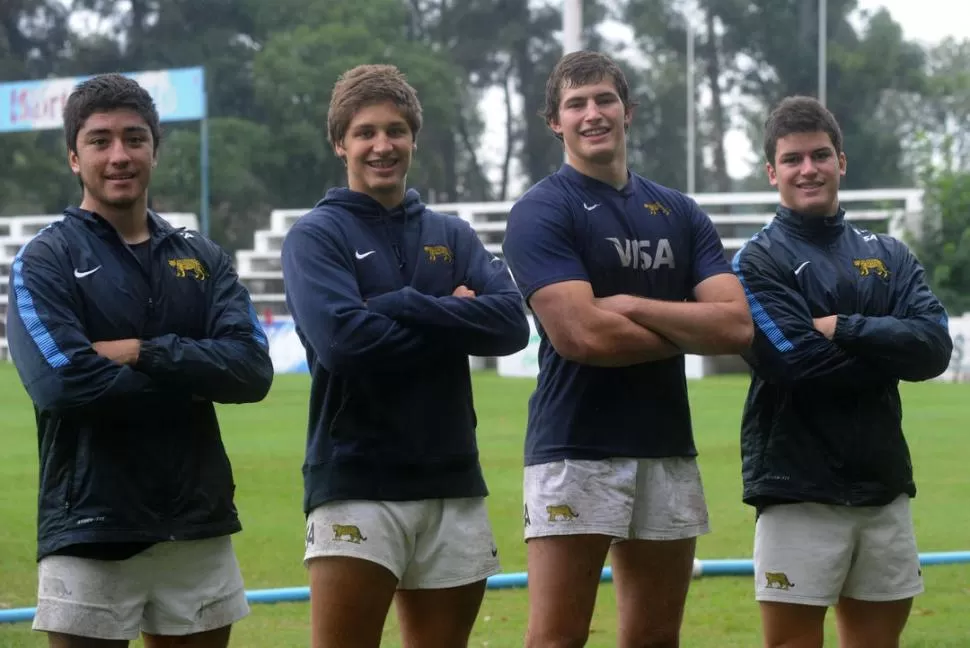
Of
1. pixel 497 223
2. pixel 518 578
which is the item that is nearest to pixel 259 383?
pixel 518 578

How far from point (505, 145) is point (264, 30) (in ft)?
38.5

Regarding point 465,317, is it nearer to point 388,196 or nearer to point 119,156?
point 388,196

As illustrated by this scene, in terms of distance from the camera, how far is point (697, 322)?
15.7 feet

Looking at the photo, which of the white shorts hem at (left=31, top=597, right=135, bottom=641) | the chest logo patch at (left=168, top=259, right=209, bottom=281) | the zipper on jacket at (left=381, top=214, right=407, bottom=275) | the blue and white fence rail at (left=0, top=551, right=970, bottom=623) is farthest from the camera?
the blue and white fence rail at (left=0, top=551, right=970, bottom=623)

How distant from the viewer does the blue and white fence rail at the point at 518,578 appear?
7.44m

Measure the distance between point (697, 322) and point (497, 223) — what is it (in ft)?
143

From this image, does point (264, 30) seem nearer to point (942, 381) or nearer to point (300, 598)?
point (942, 381)

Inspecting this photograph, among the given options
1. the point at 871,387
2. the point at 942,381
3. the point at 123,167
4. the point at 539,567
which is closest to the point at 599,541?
the point at 539,567

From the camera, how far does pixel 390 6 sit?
64812mm

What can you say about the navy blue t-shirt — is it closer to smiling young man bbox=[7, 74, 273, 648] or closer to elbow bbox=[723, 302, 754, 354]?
elbow bbox=[723, 302, 754, 354]

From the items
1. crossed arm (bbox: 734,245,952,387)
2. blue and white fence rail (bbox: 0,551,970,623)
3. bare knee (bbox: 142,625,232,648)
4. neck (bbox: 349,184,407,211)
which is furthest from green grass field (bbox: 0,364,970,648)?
neck (bbox: 349,184,407,211)

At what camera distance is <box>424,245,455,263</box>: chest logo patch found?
4.81 metres

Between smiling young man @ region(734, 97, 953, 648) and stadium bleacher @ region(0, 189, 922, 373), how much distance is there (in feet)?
107

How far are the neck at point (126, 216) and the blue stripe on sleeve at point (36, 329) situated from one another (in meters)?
0.28
